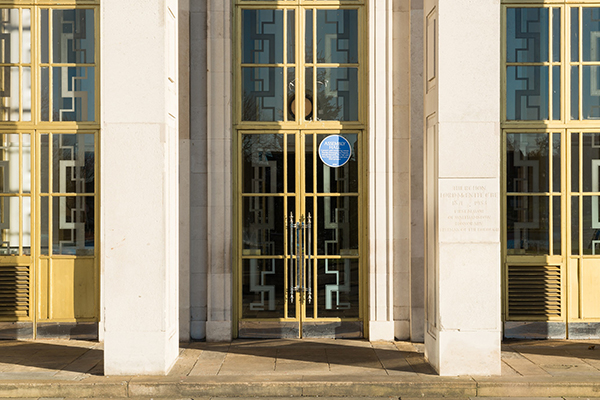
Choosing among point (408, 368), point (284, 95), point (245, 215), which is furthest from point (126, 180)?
point (408, 368)

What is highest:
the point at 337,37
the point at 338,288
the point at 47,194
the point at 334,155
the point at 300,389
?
the point at 337,37

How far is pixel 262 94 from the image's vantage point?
361 inches

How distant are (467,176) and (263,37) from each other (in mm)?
3814

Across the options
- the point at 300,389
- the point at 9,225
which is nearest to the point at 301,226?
the point at 300,389

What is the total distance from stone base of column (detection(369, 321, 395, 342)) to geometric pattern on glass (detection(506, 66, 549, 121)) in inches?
137

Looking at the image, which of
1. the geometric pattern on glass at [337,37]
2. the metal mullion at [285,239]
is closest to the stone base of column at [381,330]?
the metal mullion at [285,239]

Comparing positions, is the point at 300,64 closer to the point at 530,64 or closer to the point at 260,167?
the point at 260,167

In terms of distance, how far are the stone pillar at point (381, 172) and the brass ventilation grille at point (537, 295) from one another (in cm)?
180

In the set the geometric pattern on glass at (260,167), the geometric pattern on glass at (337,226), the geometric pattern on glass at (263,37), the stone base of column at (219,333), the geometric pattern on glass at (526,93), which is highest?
the geometric pattern on glass at (263,37)

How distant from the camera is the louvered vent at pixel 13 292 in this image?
906cm

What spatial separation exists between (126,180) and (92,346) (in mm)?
2838

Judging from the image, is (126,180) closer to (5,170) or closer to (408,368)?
(5,170)

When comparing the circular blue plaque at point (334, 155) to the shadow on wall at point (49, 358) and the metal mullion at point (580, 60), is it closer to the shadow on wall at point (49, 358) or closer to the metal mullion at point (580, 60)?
the metal mullion at point (580, 60)

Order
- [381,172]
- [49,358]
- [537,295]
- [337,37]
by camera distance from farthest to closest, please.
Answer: [337,37], [537,295], [381,172], [49,358]
